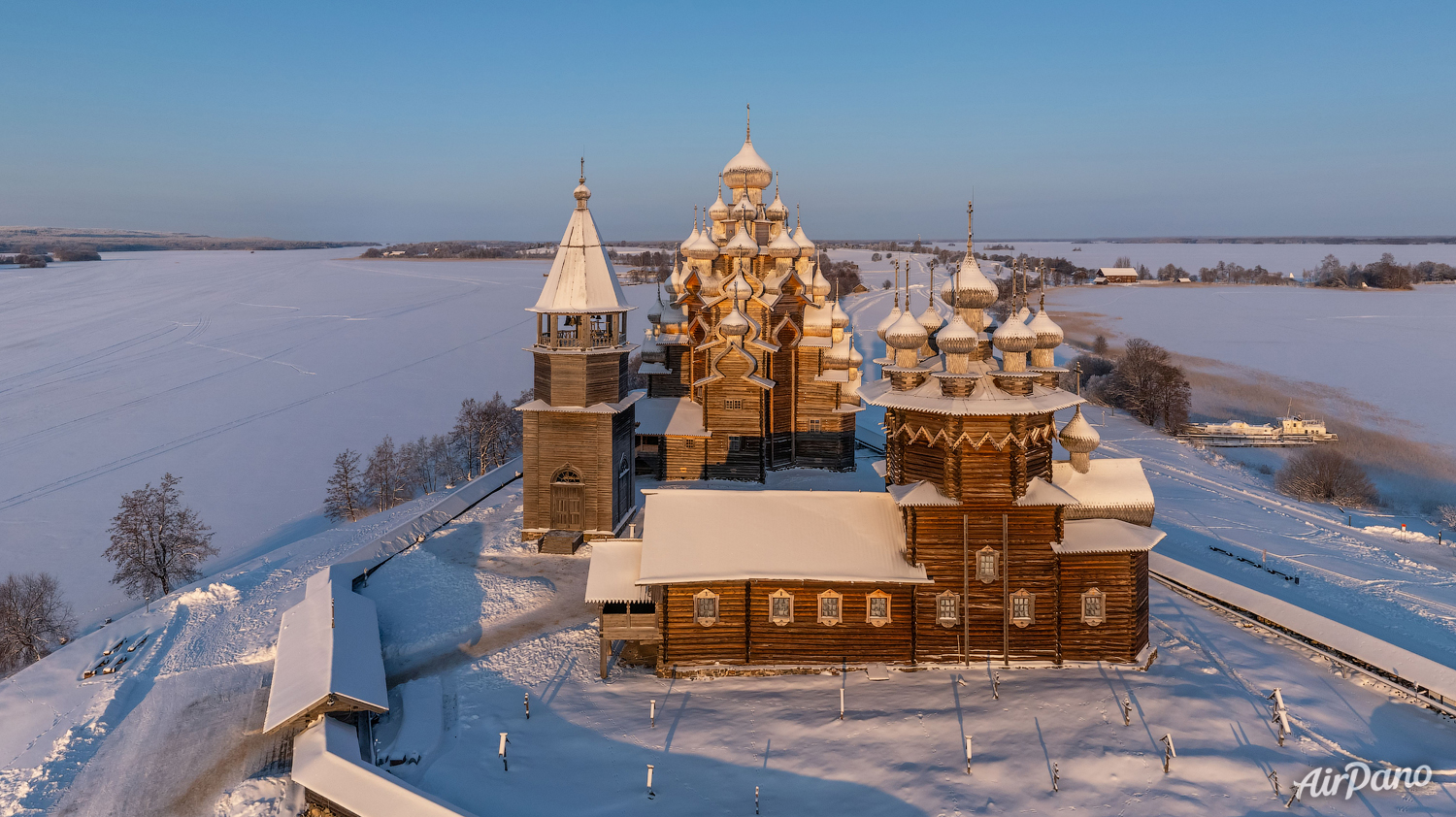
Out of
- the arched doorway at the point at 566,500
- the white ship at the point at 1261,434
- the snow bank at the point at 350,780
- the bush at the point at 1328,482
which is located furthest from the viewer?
the white ship at the point at 1261,434

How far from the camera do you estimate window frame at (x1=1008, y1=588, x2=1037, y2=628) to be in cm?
1620

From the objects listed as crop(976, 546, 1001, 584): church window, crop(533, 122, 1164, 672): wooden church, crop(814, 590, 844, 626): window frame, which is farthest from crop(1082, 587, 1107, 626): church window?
crop(814, 590, 844, 626): window frame

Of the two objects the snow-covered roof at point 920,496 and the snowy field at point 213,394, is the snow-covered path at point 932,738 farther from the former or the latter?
the snowy field at point 213,394

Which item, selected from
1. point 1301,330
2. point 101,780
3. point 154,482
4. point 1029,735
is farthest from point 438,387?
point 1301,330

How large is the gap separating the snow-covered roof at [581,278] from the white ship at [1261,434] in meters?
32.8

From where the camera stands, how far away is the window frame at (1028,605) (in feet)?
53.2

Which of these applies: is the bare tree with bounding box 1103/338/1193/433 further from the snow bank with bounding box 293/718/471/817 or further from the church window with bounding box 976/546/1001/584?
the snow bank with bounding box 293/718/471/817

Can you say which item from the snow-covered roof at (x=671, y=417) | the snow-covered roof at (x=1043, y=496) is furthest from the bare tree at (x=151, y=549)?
the snow-covered roof at (x=1043, y=496)

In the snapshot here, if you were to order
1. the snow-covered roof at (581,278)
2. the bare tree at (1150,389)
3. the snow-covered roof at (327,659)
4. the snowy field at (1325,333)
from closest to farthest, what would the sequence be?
Answer: 1. the snow-covered roof at (327,659)
2. the snow-covered roof at (581,278)
3. the bare tree at (1150,389)
4. the snowy field at (1325,333)

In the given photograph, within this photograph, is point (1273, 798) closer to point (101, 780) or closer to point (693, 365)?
point (101, 780)

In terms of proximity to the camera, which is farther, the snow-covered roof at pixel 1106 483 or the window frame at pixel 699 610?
the snow-covered roof at pixel 1106 483

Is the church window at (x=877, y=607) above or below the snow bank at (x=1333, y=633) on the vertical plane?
above

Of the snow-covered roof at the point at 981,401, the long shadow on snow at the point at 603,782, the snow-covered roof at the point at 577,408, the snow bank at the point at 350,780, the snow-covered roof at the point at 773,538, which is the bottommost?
the long shadow on snow at the point at 603,782

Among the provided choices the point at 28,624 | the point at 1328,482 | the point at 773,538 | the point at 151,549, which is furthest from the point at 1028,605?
the point at 1328,482
